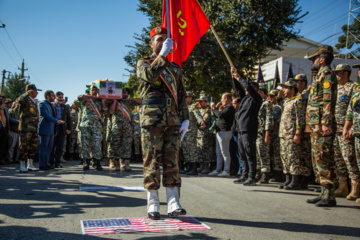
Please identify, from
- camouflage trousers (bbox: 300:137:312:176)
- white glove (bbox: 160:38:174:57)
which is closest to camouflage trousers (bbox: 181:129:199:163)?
camouflage trousers (bbox: 300:137:312:176)

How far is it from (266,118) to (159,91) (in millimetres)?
3966

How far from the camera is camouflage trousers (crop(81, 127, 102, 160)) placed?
27.1ft

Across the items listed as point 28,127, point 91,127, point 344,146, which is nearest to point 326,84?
point 344,146

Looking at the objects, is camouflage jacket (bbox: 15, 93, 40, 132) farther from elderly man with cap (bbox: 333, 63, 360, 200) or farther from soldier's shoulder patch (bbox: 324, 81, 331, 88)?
elderly man with cap (bbox: 333, 63, 360, 200)

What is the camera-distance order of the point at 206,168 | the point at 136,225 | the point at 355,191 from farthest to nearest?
the point at 206,168 < the point at 355,191 < the point at 136,225

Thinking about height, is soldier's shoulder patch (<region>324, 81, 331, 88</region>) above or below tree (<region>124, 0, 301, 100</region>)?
below

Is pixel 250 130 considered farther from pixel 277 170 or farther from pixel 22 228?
pixel 22 228

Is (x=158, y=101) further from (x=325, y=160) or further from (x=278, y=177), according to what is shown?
(x=278, y=177)

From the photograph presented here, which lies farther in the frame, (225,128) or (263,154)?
(225,128)

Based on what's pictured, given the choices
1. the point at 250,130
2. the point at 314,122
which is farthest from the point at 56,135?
the point at 314,122

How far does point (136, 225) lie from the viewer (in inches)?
121

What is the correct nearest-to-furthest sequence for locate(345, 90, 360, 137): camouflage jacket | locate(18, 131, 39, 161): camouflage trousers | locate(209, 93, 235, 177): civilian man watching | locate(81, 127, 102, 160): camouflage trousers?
locate(345, 90, 360, 137): camouflage jacket < locate(18, 131, 39, 161): camouflage trousers < locate(81, 127, 102, 160): camouflage trousers < locate(209, 93, 235, 177): civilian man watching

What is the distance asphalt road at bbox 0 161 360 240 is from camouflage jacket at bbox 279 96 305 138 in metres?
1.32

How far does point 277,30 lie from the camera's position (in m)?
17.2
